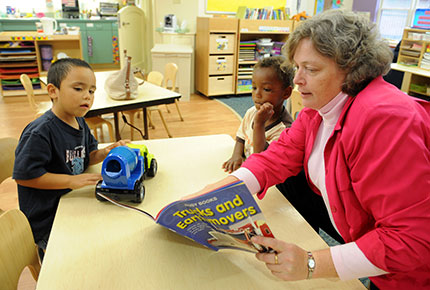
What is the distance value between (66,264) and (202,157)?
0.71 metres

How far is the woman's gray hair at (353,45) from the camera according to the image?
2.75 feet

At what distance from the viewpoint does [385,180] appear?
738 millimetres

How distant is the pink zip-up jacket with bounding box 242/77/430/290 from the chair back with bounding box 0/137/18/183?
125 cm

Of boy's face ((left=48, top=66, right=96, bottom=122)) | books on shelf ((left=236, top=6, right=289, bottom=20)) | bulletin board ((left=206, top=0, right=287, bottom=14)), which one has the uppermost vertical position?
bulletin board ((left=206, top=0, right=287, bottom=14))

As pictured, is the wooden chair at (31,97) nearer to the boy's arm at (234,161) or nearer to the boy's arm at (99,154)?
the boy's arm at (99,154)

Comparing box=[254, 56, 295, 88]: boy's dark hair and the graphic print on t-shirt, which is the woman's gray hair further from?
the graphic print on t-shirt

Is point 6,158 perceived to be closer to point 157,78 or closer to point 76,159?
point 76,159

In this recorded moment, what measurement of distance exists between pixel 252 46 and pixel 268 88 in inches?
164

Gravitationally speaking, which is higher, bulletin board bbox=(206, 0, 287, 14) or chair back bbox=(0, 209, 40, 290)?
bulletin board bbox=(206, 0, 287, 14)

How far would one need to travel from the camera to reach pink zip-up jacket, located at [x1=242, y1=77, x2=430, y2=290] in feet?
2.30

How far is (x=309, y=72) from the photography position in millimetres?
902

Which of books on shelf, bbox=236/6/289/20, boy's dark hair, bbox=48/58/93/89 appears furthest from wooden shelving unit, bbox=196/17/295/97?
boy's dark hair, bbox=48/58/93/89

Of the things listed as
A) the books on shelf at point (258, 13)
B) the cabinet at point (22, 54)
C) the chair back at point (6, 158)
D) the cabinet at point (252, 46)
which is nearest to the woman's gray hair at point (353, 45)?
the chair back at point (6, 158)

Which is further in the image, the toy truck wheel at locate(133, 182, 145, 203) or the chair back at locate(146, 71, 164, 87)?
the chair back at locate(146, 71, 164, 87)
